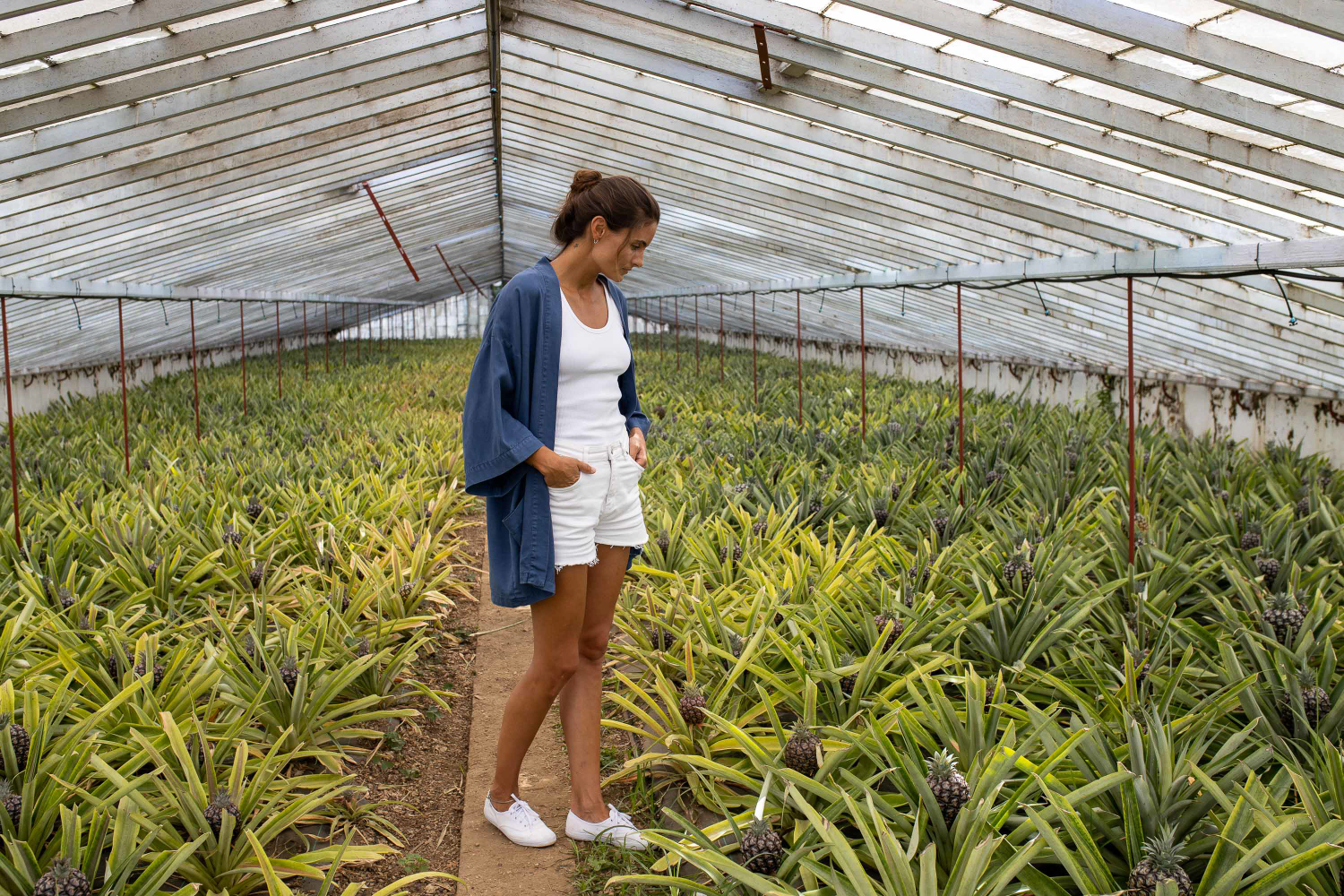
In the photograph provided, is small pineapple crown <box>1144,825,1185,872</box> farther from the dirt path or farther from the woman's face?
the woman's face

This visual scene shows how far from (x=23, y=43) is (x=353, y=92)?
247 centimetres

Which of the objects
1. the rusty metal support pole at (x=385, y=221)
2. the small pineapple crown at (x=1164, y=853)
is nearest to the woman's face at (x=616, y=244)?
the small pineapple crown at (x=1164, y=853)

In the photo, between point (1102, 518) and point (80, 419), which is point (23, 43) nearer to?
point (1102, 518)

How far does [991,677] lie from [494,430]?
1768 mm

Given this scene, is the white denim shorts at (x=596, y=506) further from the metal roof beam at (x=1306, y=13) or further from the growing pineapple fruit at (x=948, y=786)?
the metal roof beam at (x=1306, y=13)

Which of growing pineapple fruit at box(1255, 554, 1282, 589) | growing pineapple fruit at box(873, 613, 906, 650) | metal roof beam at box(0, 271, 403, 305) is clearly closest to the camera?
growing pineapple fruit at box(873, 613, 906, 650)

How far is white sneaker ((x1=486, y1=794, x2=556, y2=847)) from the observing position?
2482mm

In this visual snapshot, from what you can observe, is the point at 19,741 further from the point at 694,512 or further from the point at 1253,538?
the point at 1253,538

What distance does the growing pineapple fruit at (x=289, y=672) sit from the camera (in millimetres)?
2799

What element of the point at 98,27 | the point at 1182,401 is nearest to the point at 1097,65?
the point at 98,27

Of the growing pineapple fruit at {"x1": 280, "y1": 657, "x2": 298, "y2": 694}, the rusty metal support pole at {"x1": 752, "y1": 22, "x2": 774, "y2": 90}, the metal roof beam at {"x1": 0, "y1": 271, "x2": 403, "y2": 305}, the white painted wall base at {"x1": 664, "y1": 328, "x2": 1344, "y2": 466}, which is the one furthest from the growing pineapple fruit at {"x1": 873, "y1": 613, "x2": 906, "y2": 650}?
the white painted wall base at {"x1": 664, "y1": 328, "x2": 1344, "y2": 466}

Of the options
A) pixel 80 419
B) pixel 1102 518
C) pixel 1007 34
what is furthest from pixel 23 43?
pixel 80 419

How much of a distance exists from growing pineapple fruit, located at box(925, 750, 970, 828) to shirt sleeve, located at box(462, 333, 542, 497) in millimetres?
1117

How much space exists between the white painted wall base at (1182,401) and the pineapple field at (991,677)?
8.82 ft
